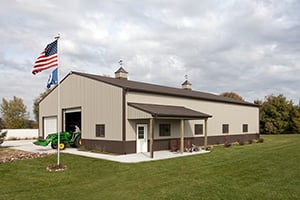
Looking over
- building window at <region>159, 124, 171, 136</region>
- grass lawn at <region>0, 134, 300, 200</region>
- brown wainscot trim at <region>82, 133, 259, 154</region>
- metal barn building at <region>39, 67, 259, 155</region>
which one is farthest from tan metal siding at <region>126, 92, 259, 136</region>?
grass lawn at <region>0, 134, 300, 200</region>

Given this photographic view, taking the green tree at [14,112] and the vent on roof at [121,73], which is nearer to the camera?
the vent on roof at [121,73]

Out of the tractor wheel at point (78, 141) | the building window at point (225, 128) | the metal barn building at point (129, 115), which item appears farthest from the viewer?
the building window at point (225, 128)

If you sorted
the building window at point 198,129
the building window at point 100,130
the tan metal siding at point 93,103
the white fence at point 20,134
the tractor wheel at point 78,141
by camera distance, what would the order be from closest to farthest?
the tan metal siding at point 93,103, the building window at point 100,130, the tractor wheel at point 78,141, the building window at point 198,129, the white fence at point 20,134

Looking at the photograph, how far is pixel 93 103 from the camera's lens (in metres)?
19.8

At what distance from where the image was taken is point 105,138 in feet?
61.1

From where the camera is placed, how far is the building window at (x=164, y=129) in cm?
1992

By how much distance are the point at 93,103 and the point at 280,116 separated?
97.5ft

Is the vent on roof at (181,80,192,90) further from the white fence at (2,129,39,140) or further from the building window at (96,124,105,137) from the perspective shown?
the white fence at (2,129,39,140)

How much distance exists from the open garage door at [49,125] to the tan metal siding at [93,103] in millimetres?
2496

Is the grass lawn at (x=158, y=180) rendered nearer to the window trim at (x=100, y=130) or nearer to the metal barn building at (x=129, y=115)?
the metal barn building at (x=129, y=115)

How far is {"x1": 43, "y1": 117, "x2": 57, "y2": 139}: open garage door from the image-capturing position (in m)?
24.6

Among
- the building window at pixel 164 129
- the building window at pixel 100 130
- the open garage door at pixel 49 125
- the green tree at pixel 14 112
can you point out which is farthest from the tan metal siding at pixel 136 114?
the green tree at pixel 14 112

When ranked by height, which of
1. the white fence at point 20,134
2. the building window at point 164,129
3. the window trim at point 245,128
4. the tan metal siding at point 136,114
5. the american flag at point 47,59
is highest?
the american flag at point 47,59

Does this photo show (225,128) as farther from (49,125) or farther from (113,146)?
(49,125)
